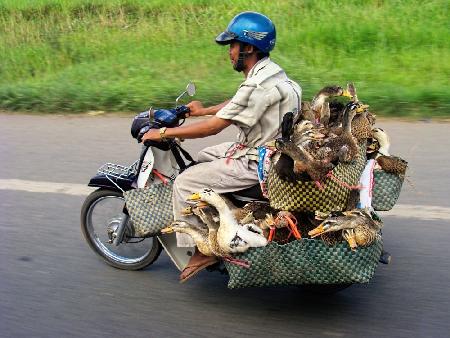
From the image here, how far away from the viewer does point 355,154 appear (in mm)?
3566

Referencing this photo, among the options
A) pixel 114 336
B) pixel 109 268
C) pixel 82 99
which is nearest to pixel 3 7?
pixel 82 99

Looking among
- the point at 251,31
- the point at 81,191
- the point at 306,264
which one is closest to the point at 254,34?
the point at 251,31

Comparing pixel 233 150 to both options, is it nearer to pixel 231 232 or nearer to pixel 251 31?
pixel 231 232

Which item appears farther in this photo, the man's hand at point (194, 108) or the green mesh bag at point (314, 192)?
the man's hand at point (194, 108)

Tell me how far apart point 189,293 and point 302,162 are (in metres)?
1.22

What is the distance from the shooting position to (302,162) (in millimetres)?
3344

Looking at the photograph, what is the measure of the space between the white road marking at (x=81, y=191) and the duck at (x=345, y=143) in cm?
151

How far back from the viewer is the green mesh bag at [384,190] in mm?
3771

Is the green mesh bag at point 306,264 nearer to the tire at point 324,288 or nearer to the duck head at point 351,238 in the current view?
the duck head at point 351,238

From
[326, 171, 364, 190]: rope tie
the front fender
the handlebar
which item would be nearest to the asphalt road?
the front fender

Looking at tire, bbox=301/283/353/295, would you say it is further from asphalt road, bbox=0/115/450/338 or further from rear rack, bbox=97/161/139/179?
rear rack, bbox=97/161/139/179

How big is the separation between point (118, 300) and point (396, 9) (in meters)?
7.68

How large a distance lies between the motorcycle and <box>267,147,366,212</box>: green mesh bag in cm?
27

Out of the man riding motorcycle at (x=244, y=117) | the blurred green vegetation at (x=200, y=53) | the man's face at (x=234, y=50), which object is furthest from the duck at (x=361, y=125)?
the blurred green vegetation at (x=200, y=53)
